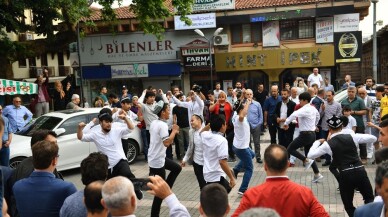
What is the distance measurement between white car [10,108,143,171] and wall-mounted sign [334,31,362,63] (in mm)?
17317

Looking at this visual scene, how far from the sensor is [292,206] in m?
3.47

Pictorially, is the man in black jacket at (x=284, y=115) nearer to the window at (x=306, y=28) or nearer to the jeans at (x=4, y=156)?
the jeans at (x=4, y=156)

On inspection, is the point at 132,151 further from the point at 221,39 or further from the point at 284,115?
the point at 221,39

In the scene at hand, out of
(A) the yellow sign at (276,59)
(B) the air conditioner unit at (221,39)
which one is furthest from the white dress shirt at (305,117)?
(B) the air conditioner unit at (221,39)

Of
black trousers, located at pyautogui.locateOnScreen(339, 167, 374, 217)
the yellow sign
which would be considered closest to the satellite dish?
the yellow sign

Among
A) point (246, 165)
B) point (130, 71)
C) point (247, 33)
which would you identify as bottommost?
point (246, 165)

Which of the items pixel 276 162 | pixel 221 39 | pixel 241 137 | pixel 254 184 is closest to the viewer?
pixel 276 162

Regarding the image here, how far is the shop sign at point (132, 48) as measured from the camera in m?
26.6

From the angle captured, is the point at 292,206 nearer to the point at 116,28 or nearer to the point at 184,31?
the point at 184,31

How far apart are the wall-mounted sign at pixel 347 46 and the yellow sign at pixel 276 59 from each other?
1.31ft

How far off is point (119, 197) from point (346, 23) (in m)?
23.7

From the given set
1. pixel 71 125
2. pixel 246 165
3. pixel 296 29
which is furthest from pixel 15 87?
pixel 296 29

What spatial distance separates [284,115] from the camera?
36.1 feet

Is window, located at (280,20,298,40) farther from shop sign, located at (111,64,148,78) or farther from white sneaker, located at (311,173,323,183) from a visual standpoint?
white sneaker, located at (311,173,323,183)
